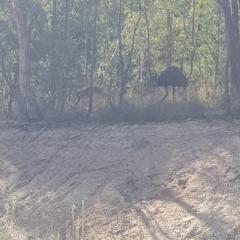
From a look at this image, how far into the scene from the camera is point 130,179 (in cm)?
1188

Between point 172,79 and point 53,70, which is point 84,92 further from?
point 172,79

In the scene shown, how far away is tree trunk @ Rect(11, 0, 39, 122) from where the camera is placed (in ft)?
53.9

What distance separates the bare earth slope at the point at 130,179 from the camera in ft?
33.3

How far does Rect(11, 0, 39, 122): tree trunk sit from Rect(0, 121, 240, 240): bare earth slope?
1380 mm

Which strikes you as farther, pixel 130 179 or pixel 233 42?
pixel 233 42

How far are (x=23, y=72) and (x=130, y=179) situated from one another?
231 inches

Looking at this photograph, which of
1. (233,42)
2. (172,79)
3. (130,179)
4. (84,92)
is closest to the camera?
(130,179)

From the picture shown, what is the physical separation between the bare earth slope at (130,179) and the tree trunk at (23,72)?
1380mm

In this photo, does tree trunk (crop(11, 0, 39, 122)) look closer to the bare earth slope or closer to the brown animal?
the brown animal

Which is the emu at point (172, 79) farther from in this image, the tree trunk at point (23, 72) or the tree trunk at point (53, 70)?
the tree trunk at point (23, 72)

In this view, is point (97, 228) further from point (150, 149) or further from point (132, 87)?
point (132, 87)

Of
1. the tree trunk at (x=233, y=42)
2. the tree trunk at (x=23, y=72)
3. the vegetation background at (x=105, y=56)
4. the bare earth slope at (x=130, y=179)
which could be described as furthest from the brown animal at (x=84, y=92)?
the tree trunk at (x=233, y=42)

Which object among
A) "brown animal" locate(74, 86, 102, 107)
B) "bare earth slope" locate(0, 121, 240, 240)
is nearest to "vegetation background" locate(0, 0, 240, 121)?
"brown animal" locate(74, 86, 102, 107)

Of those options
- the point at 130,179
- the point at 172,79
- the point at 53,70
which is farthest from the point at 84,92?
the point at 130,179
